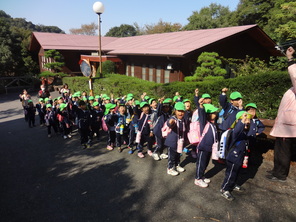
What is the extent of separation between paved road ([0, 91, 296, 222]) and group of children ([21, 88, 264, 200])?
33 cm

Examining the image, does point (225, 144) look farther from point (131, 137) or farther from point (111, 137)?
point (111, 137)

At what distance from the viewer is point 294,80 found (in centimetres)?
380

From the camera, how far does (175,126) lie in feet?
15.5

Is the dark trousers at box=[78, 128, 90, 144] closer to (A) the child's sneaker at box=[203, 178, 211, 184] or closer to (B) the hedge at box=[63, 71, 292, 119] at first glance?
(B) the hedge at box=[63, 71, 292, 119]

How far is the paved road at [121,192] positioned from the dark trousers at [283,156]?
0.79 feet

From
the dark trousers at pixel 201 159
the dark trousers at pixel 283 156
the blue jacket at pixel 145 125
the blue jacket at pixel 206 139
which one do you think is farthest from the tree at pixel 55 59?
the dark trousers at pixel 283 156

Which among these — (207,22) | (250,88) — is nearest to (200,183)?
(250,88)

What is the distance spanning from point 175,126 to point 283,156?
8.00ft

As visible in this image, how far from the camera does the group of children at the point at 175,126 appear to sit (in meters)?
3.91

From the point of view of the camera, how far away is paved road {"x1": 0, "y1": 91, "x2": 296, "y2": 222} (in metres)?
3.76

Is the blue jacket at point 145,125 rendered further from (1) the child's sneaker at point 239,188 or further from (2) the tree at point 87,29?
(2) the tree at point 87,29

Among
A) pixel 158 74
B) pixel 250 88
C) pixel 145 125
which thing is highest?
pixel 158 74

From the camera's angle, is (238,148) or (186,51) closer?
(238,148)

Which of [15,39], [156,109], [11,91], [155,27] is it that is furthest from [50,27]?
[156,109]
